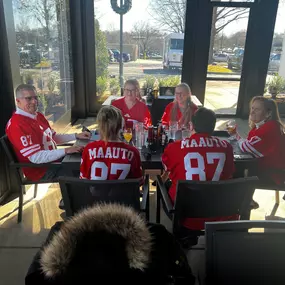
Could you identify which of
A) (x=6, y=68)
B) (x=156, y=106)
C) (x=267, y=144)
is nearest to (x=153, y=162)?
(x=267, y=144)

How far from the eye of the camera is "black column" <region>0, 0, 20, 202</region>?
9.23ft

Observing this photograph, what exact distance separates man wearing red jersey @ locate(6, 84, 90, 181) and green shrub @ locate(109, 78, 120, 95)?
13.7 ft

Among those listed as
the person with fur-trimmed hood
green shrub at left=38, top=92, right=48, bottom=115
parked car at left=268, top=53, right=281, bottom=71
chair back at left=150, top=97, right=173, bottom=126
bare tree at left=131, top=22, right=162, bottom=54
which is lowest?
chair back at left=150, top=97, right=173, bottom=126

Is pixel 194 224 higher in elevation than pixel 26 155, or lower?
lower

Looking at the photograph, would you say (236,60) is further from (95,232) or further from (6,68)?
(95,232)

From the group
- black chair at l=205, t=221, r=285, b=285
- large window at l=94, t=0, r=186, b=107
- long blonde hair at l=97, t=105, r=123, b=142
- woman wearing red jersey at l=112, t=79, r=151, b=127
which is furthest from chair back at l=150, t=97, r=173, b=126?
black chair at l=205, t=221, r=285, b=285

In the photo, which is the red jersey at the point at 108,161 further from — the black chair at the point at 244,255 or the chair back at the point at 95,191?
the black chair at the point at 244,255

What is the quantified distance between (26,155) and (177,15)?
505cm

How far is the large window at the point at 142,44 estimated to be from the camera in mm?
6418

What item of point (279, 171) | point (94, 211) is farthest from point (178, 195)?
point (279, 171)

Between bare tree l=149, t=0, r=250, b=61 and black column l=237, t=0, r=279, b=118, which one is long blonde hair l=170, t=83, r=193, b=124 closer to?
bare tree l=149, t=0, r=250, b=61

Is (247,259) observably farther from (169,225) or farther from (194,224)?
(169,225)

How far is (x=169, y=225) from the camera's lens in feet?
8.94

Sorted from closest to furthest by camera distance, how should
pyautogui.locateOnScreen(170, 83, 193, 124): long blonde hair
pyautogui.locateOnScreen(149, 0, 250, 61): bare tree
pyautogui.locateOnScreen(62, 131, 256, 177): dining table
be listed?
pyautogui.locateOnScreen(62, 131, 256, 177): dining table < pyautogui.locateOnScreen(170, 83, 193, 124): long blonde hair < pyautogui.locateOnScreen(149, 0, 250, 61): bare tree
